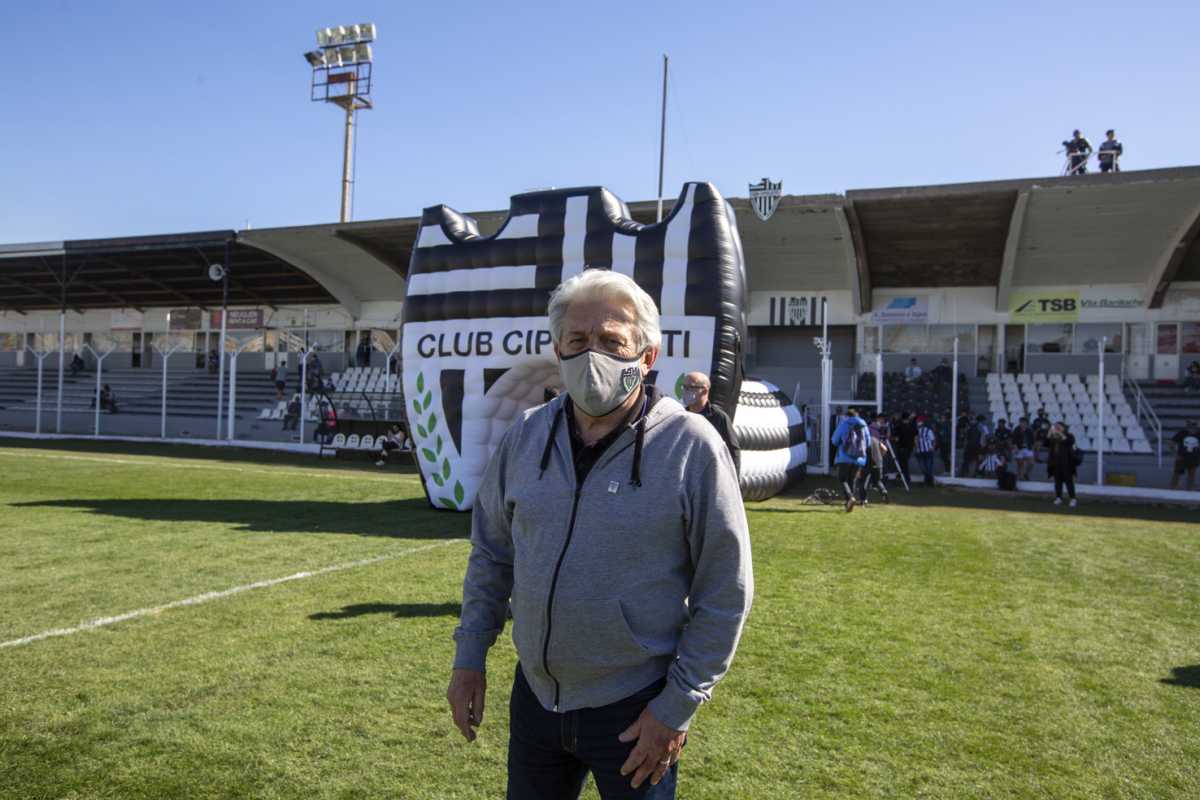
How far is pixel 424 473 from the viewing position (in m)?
10.6

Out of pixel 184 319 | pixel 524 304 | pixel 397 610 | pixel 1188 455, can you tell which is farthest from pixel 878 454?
pixel 184 319

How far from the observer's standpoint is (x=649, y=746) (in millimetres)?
1725

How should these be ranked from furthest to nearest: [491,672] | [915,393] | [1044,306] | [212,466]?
[1044,306] < [915,393] < [212,466] < [491,672]

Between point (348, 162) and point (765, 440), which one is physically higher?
point (348, 162)

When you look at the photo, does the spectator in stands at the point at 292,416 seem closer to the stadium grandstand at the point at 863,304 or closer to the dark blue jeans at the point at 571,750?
the stadium grandstand at the point at 863,304

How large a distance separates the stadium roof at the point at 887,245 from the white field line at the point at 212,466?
9.64m

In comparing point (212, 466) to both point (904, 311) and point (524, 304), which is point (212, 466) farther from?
point (904, 311)

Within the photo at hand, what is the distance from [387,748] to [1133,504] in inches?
586

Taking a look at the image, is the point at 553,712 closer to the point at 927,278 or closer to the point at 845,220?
the point at 845,220

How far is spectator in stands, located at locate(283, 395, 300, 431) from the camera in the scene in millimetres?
24906

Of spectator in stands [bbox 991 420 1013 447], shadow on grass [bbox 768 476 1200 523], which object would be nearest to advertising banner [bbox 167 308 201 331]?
shadow on grass [bbox 768 476 1200 523]

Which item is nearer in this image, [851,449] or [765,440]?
[851,449]

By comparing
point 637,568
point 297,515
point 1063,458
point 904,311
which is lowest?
point 297,515

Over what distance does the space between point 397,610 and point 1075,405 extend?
19963mm
